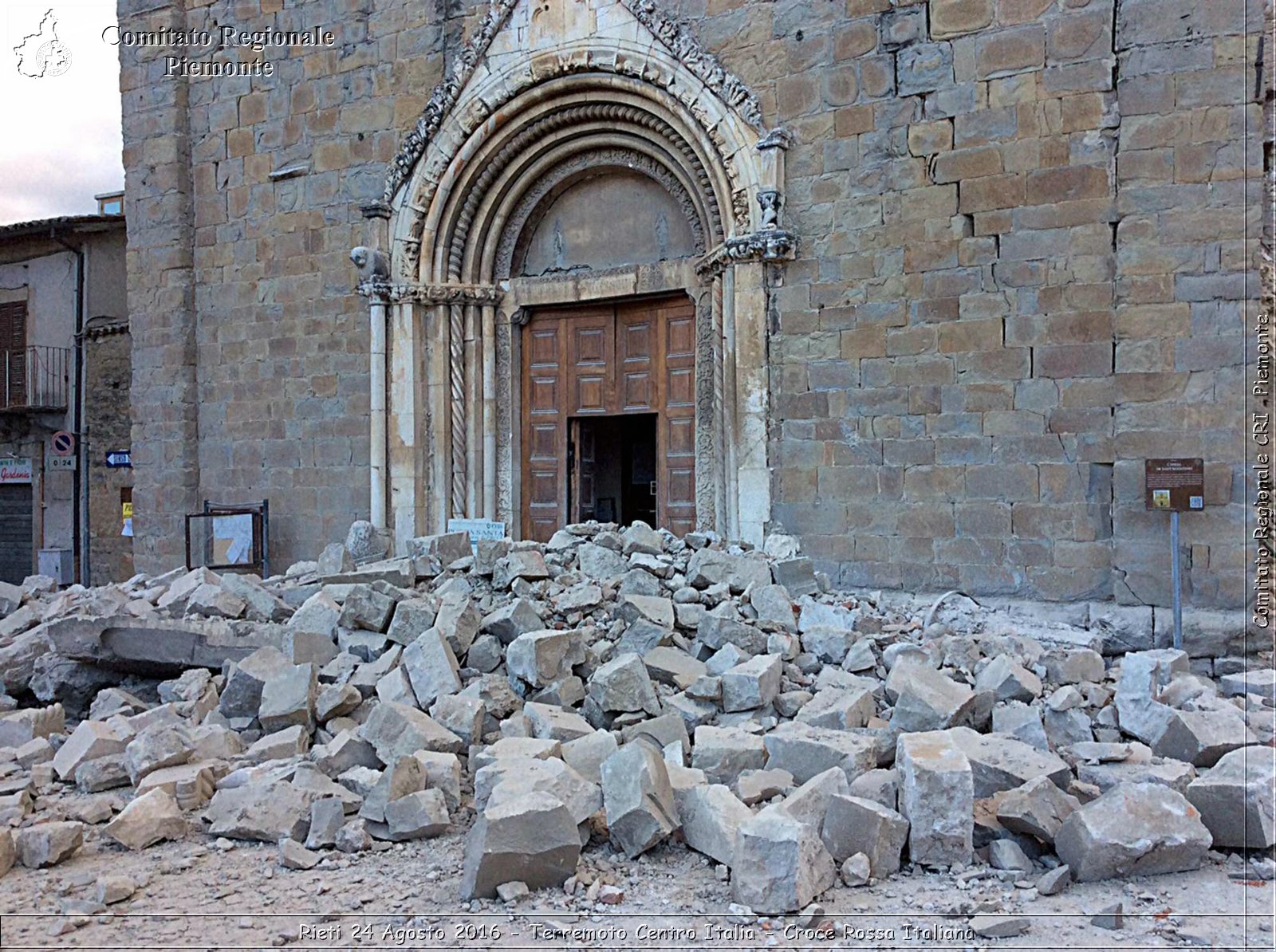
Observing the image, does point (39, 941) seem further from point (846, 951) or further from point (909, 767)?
point (909, 767)

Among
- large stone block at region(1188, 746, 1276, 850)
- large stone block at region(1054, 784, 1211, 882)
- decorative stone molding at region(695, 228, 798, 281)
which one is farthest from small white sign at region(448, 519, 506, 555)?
large stone block at region(1188, 746, 1276, 850)

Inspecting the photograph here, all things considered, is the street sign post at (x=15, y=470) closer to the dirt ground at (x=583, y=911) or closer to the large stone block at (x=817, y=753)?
the dirt ground at (x=583, y=911)

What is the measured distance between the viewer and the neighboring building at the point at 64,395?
50.2 feet

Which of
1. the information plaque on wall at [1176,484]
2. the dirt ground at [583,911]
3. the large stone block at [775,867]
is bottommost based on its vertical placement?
the dirt ground at [583,911]

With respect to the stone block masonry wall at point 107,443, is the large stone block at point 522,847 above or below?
below

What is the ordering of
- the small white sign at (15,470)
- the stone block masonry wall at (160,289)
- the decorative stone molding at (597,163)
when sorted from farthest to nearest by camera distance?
the small white sign at (15,470) → the stone block masonry wall at (160,289) → the decorative stone molding at (597,163)

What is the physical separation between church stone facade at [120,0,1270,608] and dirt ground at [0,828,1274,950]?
331cm

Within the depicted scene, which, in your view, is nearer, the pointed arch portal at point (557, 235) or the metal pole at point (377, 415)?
the pointed arch portal at point (557, 235)

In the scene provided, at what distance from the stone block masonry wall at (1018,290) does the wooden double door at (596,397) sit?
132 cm

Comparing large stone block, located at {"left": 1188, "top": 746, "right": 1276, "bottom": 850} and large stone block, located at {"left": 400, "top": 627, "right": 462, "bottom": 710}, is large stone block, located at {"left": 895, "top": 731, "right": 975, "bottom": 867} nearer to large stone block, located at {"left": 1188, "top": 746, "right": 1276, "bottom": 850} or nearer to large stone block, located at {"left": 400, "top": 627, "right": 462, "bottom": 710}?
large stone block, located at {"left": 1188, "top": 746, "right": 1276, "bottom": 850}

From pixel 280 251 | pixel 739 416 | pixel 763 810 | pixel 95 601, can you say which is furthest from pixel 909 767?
pixel 280 251

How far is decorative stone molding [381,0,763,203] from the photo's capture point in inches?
277

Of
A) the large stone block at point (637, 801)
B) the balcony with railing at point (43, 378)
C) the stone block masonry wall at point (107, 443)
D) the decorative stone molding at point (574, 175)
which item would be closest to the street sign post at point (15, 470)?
the balcony with railing at point (43, 378)

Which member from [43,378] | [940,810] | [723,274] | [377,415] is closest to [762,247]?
[723,274]
